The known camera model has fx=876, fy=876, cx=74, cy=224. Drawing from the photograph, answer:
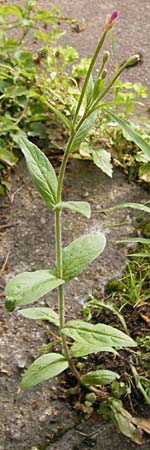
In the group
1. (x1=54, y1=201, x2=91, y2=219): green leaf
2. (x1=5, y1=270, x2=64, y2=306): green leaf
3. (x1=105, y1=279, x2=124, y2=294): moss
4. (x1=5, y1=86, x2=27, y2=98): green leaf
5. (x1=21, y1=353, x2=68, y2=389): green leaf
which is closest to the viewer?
(x1=54, y1=201, x2=91, y2=219): green leaf

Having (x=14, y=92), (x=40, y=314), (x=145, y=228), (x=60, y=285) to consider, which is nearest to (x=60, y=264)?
(x=60, y=285)

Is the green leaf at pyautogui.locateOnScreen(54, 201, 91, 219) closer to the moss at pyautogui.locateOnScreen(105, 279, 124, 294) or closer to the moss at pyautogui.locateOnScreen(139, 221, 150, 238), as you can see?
the moss at pyautogui.locateOnScreen(105, 279, 124, 294)

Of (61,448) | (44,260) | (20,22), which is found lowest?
(61,448)

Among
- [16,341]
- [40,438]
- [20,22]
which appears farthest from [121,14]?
[40,438]

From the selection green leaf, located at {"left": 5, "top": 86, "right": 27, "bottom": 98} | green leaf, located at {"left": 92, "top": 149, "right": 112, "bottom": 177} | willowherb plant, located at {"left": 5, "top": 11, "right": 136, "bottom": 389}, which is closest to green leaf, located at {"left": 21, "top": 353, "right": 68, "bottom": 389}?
willowherb plant, located at {"left": 5, "top": 11, "right": 136, "bottom": 389}

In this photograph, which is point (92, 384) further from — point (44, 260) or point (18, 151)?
A: point (18, 151)

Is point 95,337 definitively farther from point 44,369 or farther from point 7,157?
point 7,157

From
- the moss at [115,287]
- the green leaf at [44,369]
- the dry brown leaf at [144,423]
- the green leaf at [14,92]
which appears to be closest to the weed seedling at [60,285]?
the green leaf at [44,369]
